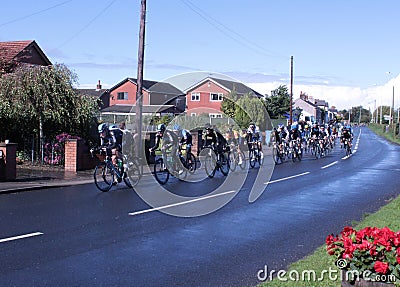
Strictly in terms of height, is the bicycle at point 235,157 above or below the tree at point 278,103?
below

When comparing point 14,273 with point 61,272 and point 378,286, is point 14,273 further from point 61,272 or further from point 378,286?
point 378,286

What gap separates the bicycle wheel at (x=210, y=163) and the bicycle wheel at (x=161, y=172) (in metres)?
2.03

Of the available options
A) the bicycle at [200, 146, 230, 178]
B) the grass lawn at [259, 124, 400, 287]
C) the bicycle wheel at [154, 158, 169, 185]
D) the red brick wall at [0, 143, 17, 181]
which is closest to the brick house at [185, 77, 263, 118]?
the bicycle at [200, 146, 230, 178]

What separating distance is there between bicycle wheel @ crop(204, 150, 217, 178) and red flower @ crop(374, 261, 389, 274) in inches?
513

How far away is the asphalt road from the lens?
641 centimetres

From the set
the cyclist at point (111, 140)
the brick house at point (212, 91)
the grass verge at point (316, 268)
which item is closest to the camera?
the grass verge at point (316, 268)

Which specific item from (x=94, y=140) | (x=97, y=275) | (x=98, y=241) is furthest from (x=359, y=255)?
(x=94, y=140)

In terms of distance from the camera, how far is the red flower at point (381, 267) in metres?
4.32

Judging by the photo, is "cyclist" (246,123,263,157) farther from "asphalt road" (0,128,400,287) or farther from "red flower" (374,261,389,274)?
"red flower" (374,261,389,274)

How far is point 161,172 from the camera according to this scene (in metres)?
15.6

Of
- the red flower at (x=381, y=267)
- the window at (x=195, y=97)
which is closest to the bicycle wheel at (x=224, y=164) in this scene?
the red flower at (x=381, y=267)

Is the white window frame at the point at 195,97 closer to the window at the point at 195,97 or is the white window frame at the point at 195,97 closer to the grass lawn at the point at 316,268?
the window at the point at 195,97

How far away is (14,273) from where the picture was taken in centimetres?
630

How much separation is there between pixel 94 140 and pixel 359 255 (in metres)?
18.1
